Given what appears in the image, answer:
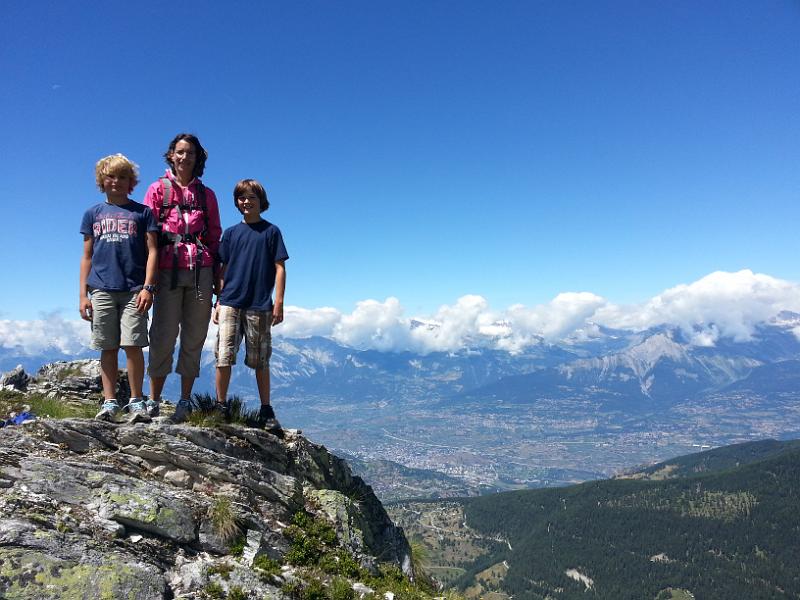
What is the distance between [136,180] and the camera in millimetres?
8602

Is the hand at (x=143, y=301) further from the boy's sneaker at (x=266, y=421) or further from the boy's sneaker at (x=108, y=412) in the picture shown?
the boy's sneaker at (x=266, y=421)

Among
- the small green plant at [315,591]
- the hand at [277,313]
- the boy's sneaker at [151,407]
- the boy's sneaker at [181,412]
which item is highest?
the hand at [277,313]

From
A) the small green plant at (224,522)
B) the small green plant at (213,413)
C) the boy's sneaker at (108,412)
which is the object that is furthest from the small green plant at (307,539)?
the boy's sneaker at (108,412)

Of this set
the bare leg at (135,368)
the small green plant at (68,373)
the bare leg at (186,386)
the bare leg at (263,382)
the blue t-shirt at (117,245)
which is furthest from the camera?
the small green plant at (68,373)

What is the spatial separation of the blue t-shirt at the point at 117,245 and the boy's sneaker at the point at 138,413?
232 cm

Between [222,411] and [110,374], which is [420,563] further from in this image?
[110,374]

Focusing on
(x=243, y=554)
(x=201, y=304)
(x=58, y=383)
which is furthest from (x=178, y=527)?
(x=58, y=383)

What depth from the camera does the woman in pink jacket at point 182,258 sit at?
8844 mm

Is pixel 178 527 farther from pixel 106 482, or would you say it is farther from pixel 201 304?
pixel 201 304

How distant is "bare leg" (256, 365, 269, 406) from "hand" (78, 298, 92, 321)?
3283 mm

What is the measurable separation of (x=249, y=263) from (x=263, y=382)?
276cm

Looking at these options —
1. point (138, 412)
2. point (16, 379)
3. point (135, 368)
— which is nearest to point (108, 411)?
point (138, 412)

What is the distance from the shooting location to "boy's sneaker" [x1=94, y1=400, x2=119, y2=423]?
8.20m

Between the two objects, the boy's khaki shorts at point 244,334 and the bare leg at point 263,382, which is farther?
the bare leg at point 263,382
